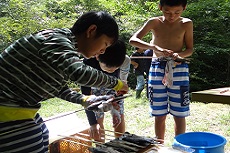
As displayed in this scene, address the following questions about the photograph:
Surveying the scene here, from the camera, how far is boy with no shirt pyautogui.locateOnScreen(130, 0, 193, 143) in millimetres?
2723

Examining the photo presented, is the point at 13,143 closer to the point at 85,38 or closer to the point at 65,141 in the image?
the point at 85,38

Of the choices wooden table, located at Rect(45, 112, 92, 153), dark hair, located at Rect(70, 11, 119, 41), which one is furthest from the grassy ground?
dark hair, located at Rect(70, 11, 119, 41)

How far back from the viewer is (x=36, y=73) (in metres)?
1.43

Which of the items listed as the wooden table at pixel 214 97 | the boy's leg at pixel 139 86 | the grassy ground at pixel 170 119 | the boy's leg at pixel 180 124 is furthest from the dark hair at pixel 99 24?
the boy's leg at pixel 139 86

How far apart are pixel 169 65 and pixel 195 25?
6523 millimetres

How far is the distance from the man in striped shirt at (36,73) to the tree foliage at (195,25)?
6.87 m

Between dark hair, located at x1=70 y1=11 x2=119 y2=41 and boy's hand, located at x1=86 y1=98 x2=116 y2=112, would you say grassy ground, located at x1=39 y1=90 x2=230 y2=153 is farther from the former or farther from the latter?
dark hair, located at x1=70 y1=11 x2=119 y2=41

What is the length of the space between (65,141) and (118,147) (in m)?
0.96

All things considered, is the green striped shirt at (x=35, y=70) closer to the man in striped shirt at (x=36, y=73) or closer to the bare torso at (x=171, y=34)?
the man in striped shirt at (x=36, y=73)

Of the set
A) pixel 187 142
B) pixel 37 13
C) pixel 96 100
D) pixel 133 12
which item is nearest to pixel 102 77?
pixel 96 100

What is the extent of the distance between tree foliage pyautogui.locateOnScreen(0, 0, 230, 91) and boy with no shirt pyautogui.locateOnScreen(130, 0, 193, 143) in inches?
214

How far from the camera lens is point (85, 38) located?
155cm

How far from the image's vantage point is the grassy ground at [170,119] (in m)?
4.03

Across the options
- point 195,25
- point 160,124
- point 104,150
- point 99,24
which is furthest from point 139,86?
point 99,24
